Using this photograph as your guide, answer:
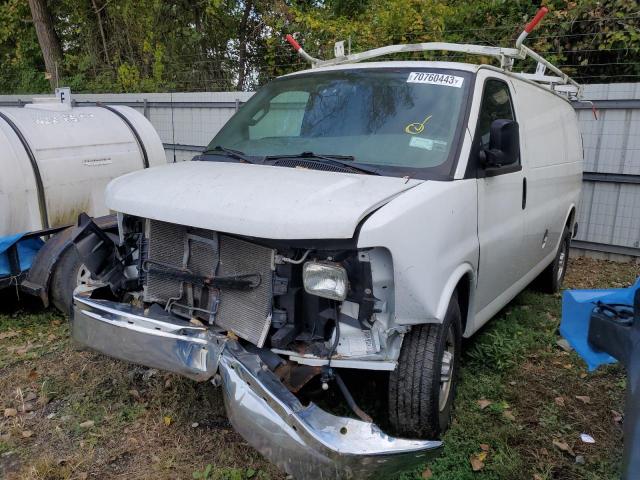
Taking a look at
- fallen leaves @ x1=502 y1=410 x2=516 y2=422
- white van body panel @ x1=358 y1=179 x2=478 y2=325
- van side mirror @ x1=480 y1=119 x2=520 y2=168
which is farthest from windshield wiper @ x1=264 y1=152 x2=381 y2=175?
fallen leaves @ x1=502 y1=410 x2=516 y2=422

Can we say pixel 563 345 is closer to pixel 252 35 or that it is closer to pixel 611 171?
pixel 611 171

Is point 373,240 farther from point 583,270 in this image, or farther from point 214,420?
point 583,270

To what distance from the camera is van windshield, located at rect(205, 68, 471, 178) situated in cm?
346

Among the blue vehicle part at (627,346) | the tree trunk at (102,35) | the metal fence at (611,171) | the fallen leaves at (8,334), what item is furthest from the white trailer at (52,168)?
the tree trunk at (102,35)

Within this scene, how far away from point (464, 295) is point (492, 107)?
4.34ft

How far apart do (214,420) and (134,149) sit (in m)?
3.52

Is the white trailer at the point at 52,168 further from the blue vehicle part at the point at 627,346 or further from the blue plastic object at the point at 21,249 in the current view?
the blue vehicle part at the point at 627,346

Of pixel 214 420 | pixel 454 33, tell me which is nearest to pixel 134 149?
pixel 214 420

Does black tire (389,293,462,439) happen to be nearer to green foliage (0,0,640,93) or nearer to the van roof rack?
the van roof rack

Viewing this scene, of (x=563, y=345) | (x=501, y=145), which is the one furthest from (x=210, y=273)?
(x=563, y=345)

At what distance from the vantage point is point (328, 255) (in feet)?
9.24

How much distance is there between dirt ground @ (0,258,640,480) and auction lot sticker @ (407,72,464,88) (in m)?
1.98

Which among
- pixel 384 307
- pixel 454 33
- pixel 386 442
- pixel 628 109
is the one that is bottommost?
pixel 386 442

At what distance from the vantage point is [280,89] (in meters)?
4.44
